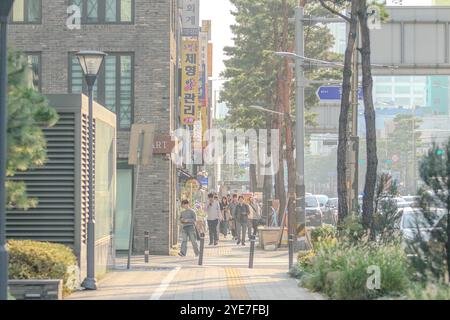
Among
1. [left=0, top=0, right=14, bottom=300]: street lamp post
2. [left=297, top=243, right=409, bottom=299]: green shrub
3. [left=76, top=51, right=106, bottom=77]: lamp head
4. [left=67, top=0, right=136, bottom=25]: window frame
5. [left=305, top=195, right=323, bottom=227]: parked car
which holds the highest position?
[left=67, top=0, right=136, bottom=25]: window frame

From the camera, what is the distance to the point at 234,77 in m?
60.9

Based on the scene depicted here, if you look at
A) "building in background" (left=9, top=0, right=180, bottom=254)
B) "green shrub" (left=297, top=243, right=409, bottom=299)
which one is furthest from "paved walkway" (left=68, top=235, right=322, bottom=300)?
"building in background" (left=9, top=0, right=180, bottom=254)

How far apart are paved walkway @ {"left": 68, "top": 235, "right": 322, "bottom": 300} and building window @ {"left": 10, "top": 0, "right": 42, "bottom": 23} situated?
8.81m

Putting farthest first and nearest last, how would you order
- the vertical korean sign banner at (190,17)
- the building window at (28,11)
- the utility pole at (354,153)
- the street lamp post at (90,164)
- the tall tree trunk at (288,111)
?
the tall tree trunk at (288,111), the vertical korean sign banner at (190,17), the building window at (28,11), the utility pole at (354,153), the street lamp post at (90,164)

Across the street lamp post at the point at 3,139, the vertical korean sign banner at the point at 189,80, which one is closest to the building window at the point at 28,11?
the vertical korean sign banner at the point at 189,80

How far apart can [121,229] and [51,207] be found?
14326 mm

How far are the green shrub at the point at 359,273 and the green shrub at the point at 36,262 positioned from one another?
431 centimetres

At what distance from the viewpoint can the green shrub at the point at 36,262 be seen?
17.0 metres

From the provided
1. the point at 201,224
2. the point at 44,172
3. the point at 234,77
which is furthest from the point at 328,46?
the point at 44,172

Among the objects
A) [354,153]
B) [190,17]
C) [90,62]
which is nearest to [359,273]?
[90,62]

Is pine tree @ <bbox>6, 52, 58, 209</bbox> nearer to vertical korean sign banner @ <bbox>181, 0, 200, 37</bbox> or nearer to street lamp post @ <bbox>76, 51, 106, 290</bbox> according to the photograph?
street lamp post @ <bbox>76, 51, 106, 290</bbox>

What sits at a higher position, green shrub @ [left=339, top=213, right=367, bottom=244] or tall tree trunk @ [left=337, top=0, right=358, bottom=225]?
tall tree trunk @ [left=337, top=0, right=358, bottom=225]

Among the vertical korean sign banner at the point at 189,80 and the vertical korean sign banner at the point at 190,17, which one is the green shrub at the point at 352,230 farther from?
the vertical korean sign banner at the point at 190,17

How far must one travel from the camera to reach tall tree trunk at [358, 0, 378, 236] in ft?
73.7
